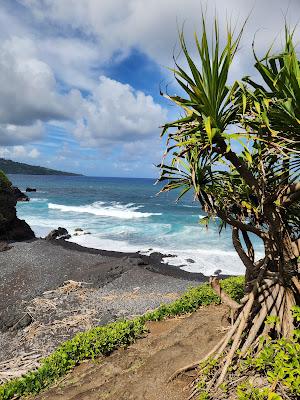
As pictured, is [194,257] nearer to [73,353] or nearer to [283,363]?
[73,353]

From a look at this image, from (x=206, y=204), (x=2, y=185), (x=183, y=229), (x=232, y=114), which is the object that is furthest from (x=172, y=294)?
(x=183, y=229)

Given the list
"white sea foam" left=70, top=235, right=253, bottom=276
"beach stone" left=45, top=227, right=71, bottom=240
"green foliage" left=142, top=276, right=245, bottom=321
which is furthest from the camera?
"beach stone" left=45, top=227, right=71, bottom=240

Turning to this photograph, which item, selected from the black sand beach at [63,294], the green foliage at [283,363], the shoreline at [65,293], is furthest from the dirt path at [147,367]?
the shoreline at [65,293]

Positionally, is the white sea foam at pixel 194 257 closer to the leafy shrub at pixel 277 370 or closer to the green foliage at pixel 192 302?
the green foliage at pixel 192 302

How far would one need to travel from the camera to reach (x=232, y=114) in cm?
402

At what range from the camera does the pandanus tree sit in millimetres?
3748

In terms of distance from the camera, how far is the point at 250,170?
5113 millimetres

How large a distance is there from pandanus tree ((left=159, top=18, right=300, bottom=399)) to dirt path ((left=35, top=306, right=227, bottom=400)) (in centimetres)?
43

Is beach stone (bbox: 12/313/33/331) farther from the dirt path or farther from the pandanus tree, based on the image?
the pandanus tree

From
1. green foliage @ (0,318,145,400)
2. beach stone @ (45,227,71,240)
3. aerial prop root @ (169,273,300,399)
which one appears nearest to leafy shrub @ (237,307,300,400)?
aerial prop root @ (169,273,300,399)

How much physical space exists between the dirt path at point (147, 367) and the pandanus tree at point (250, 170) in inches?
16.9

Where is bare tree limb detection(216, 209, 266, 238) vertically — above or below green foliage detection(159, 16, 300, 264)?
below

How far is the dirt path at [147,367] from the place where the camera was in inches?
205

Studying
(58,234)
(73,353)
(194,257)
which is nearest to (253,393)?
(73,353)
